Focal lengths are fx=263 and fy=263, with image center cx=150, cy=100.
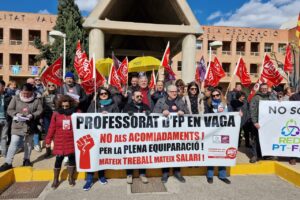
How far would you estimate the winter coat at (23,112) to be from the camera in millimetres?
5508

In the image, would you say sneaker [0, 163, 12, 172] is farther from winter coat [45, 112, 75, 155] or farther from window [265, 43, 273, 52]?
window [265, 43, 273, 52]

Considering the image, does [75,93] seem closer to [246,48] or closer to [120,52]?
[120,52]

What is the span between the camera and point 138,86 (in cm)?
657

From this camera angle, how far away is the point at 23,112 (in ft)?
18.1

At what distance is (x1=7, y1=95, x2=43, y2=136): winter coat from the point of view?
5.51m

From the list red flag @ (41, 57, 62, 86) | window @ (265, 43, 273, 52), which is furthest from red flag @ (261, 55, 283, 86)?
window @ (265, 43, 273, 52)

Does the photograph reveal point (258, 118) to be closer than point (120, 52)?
Yes

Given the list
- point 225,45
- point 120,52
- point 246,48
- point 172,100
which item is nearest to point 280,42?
point 246,48

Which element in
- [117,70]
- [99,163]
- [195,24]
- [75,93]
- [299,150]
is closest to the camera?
[99,163]

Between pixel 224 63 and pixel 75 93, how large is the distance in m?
39.4

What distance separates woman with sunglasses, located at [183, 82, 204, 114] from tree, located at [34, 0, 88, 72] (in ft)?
44.6

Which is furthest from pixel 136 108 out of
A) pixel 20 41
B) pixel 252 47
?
pixel 252 47

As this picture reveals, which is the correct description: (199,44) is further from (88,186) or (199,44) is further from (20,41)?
(88,186)

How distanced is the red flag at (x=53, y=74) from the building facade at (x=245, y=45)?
1406 inches
